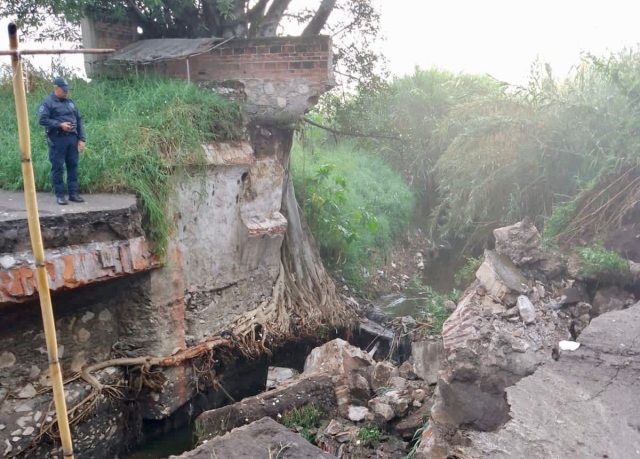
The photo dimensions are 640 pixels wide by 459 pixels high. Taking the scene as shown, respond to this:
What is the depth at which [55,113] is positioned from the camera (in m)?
4.27

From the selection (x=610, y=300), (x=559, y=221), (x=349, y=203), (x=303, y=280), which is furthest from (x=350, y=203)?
(x=610, y=300)

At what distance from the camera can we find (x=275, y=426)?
10.1 ft

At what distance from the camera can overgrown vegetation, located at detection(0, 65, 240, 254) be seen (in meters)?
5.04

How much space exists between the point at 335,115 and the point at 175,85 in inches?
138

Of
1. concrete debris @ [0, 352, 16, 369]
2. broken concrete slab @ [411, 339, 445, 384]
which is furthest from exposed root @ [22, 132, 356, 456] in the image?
broken concrete slab @ [411, 339, 445, 384]

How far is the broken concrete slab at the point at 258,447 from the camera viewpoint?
9.09 ft

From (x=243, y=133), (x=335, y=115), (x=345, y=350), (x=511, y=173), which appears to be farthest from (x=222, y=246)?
(x=511, y=173)

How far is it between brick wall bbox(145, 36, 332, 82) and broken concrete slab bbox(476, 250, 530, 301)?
3.00 m

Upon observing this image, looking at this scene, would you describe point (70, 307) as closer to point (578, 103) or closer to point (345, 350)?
point (345, 350)

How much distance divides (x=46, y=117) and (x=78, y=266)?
47.0 inches

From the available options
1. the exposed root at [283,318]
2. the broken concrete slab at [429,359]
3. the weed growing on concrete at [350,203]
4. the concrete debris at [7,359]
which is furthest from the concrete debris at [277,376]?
the weed growing on concrete at [350,203]

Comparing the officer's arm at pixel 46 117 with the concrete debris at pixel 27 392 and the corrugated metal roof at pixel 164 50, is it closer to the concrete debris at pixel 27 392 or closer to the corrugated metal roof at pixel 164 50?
the concrete debris at pixel 27 392

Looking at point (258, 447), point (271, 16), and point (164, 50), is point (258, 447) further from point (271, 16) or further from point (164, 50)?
point (271, 16)

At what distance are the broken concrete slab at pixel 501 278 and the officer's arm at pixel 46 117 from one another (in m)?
3.96
